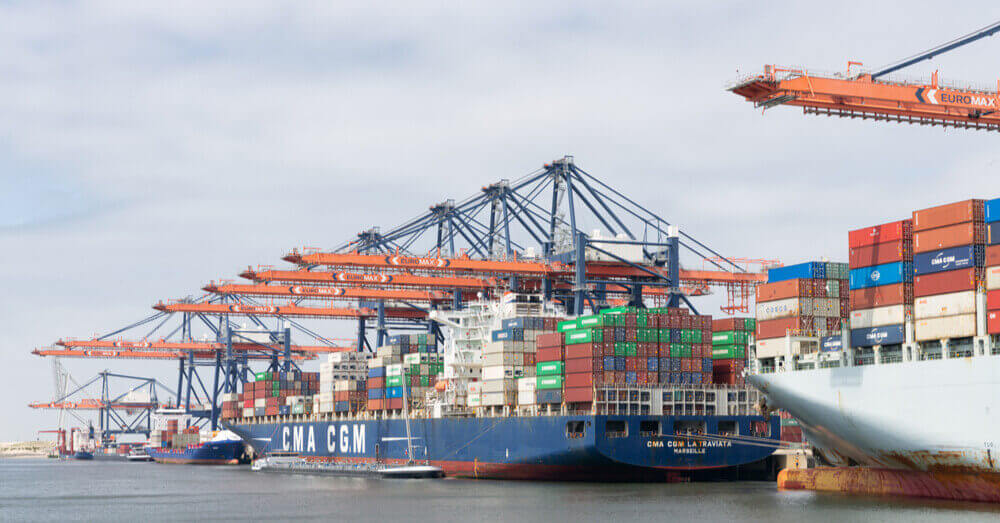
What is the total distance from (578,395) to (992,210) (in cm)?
2188

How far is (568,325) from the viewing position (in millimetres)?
54500

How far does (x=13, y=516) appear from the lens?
1687 inches

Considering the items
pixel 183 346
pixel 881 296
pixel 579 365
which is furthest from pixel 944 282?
pixel 183 346

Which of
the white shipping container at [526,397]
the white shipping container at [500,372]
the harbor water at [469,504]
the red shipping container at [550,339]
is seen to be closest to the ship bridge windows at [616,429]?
the harbor water at [469,504]

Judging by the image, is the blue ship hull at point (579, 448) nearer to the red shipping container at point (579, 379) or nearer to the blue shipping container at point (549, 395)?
the blue shipping container at point (549, 395)

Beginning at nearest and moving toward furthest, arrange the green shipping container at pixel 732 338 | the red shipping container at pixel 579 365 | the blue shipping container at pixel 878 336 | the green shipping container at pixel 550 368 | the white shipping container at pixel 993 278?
the white shipping container at pixel 993 278 → the blue shipping container at pixel 878 336 → the red shipping container at pixel 579 365 → the green shipping container at pixel 550 368 → the green shipping container at pixel 732 338

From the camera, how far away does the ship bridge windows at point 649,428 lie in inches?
2051

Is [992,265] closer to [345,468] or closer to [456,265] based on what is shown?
[456,265]

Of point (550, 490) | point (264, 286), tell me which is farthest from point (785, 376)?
point (264, 286)

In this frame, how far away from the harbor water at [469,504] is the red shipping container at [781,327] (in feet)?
20.0

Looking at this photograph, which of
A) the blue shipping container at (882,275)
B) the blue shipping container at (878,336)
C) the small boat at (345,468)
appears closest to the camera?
the blue shipping container at (878,336)

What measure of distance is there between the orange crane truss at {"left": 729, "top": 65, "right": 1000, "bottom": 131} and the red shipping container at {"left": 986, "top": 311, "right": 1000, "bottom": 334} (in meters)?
6.78

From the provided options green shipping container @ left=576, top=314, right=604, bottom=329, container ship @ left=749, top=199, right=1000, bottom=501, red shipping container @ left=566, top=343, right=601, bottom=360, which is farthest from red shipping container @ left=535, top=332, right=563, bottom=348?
container ship @ left=749, top=199, right=1000, bottom=501

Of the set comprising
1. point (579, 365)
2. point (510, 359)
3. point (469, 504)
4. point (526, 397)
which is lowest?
point (469, 504)
